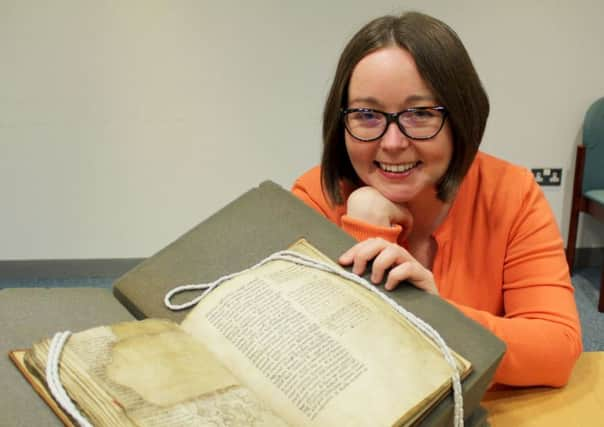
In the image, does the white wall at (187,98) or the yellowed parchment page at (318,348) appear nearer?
the yellowed parchment page at (318,348)

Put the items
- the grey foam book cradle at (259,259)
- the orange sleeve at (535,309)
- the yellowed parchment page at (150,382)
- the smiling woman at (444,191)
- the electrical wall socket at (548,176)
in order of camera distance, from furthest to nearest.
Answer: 1. the electrical wall socket at (548,176)
2. the smiling woman at (444,191)
3. the orange sleeve at (535,309)
4. the grey foam book cradle at (259,259)
5. the yellowed parchment page at (150,382)

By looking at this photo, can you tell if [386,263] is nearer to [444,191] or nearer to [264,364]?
[264,364]

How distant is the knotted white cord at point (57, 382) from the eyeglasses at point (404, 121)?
1.89 feet

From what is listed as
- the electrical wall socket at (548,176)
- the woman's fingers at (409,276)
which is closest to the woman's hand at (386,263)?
the woman's fingers at (409,276)

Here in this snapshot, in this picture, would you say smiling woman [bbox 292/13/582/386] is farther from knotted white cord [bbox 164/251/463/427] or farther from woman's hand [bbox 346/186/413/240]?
knotted white cord [bbox 164/251/463/427]

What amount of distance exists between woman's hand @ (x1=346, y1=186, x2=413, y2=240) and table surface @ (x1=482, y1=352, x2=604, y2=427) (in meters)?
0.33

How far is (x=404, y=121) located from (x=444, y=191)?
0.20 meters

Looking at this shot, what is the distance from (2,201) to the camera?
238cm

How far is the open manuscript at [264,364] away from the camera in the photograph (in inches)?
17.4

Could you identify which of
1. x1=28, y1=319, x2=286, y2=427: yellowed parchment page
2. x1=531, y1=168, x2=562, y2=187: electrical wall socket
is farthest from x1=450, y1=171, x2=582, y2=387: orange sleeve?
x1=531, y1=168, x2=562, y2=187: electrical wall socket

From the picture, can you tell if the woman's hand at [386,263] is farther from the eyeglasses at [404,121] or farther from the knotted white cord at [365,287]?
the eyeglasses at [404,121]

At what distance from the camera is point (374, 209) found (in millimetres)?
907

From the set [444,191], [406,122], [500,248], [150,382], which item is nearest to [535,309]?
[500,248]

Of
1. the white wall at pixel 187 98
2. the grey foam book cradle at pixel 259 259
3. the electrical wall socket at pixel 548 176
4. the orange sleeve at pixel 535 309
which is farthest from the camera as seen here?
the electrical wall socket at pixel 548 176
